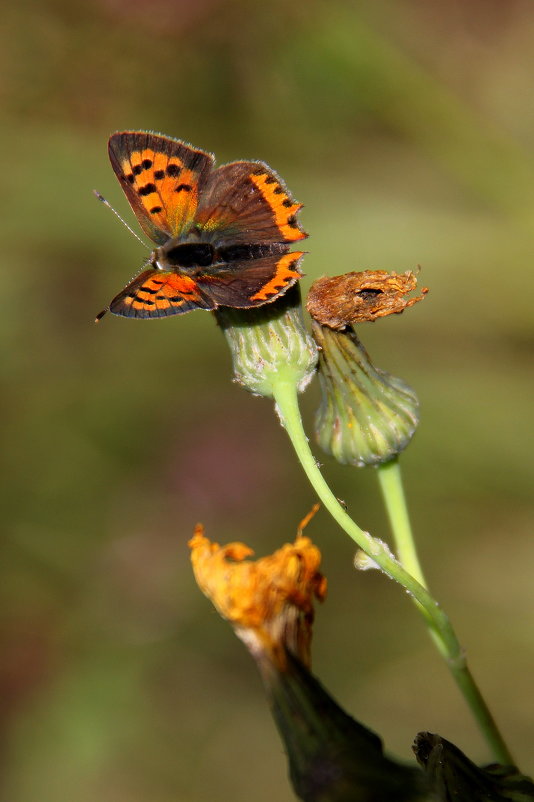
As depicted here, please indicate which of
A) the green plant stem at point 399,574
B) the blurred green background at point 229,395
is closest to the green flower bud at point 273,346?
the green plant stem at point 399,574

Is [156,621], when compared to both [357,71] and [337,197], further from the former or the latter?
[357,71]

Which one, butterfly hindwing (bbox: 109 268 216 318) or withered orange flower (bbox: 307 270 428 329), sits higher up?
butterfly hindwing (bbox: 109 268 216 318)

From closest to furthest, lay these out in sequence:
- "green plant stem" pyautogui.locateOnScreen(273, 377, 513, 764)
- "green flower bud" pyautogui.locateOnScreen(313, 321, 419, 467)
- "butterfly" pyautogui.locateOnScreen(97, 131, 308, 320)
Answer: "green plant stem" pyautogui.locateOnScreen(273, 377, 513, 764) → "butterfly" pyautogui.locateOnScreen(97, 131, 308, 320) → "green flower bud" pyautogui.locateOnScreen(313, 321, 419, 467)

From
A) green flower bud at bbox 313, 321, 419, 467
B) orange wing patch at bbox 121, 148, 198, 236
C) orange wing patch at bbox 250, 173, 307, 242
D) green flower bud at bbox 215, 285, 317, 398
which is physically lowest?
green flower bud at bbox 313, 321, 419, 467

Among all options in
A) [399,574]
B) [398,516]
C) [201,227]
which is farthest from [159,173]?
[399,574]

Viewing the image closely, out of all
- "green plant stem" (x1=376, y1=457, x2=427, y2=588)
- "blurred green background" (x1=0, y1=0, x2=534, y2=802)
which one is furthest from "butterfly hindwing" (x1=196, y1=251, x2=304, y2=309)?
"blurred green background" (x1=0, y1=0, x2=534, y2=802)

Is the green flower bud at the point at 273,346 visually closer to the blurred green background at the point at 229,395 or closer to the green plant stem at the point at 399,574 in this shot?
the green plant stem at the point at 399,574

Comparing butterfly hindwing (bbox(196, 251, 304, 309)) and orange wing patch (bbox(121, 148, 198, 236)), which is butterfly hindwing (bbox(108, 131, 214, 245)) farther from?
butterfly hindwing (bbox(196, 251, 304, 309))

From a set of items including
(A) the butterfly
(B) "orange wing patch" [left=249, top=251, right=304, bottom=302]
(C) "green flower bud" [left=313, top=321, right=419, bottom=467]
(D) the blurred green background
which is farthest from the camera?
(D) the blurred green background

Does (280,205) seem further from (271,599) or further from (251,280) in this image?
(271,599)
